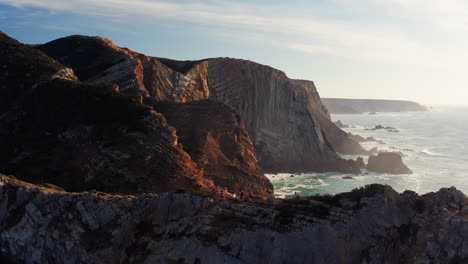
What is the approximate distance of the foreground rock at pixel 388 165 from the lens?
7325 centimetres

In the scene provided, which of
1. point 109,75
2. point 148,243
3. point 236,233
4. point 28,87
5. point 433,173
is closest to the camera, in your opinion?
point 236,233

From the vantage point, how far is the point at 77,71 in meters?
53.7

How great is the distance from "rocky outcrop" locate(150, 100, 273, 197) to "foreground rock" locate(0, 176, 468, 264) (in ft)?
52.9

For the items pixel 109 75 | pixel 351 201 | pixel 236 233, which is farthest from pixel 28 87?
pixel 351 201

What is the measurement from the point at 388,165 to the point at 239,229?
2370 inches

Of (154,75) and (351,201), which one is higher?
(154,75)

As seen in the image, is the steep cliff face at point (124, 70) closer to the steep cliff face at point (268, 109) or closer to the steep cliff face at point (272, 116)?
the steep cliff face at point (268, 109)

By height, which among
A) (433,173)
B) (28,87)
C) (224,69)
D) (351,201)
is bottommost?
(433,173)

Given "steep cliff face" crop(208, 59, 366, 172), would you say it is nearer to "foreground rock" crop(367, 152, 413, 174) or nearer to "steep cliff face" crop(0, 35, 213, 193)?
"foreground rock" crop(367, 152, 413, 174)

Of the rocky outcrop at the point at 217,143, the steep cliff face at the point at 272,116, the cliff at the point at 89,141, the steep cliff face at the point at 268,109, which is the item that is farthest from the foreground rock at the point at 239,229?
the steep cliff face at the point at 272,116

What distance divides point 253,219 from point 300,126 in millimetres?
56827

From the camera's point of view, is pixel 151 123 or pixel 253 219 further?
pixel 151 123

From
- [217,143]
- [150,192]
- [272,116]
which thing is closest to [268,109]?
[272,116]

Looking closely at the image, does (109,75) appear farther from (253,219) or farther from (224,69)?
(253,219)
